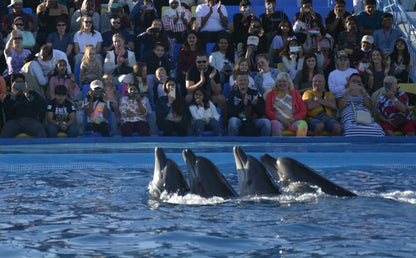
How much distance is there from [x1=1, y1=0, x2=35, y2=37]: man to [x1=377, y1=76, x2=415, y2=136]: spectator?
686 cm

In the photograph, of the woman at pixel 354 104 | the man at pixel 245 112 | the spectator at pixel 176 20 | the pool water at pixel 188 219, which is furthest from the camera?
the spectator at pixel 176 20

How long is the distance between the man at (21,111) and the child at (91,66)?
1.20 m

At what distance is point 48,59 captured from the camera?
12711 millimetres

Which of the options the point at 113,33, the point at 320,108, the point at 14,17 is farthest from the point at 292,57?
the point at 14,17

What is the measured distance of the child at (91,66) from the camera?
1280 centimetres

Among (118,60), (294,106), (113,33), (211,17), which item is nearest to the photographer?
(294,106)

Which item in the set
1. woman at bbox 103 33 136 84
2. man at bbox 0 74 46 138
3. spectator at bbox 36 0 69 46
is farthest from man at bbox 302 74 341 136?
spectator at bbox 36 0 69 46

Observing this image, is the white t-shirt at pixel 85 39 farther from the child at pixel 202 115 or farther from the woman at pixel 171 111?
the child at pixel 202 115

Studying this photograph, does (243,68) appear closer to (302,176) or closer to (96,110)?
(96,110)

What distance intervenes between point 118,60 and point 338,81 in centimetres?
408

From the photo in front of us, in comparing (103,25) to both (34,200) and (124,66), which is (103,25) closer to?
(124,66)

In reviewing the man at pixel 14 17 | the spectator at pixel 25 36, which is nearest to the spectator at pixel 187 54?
the spectator at pixel 25 36

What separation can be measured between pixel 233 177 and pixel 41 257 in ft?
12.5

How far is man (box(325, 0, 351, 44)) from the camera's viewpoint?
582 inches
